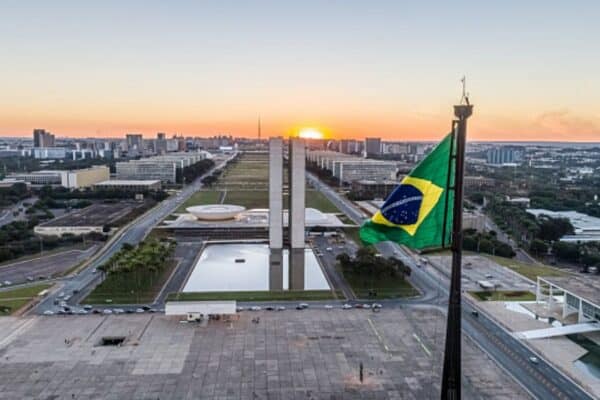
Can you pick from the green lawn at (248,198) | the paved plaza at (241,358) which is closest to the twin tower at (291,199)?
the paved plaza at (241,358)

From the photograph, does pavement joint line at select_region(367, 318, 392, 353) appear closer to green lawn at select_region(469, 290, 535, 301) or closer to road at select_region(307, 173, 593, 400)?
road at select_region(307, 173, 593, 400)

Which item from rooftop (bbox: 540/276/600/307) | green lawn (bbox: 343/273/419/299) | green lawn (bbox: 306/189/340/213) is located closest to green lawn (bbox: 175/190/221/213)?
green lawn (bbox: 306/189/340/213)

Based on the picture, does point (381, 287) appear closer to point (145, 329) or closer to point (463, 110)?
point (145, 329)

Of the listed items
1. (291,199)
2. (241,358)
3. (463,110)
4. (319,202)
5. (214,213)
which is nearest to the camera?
(463,110)

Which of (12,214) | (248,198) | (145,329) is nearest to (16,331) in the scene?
(145,329)

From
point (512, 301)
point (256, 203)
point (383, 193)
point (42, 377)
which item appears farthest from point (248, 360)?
point (383, 193)

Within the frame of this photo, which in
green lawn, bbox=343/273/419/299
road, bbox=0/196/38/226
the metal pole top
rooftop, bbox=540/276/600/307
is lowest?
green lawn, bbox=343/273/419/299

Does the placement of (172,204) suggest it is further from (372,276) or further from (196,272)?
(372,276)

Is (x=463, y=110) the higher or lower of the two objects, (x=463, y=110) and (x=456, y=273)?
the higher
